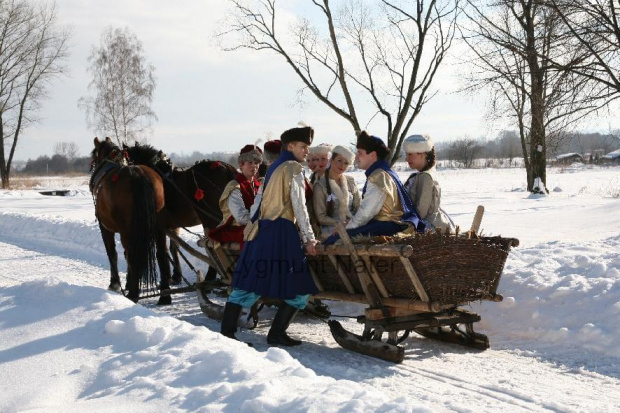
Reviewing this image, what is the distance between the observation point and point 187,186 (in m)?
8.72

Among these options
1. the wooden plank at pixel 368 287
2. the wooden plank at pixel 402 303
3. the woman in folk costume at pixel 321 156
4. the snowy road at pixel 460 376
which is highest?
the woman in folk costume at pixel 321 156

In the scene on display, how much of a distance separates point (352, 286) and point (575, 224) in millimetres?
6581

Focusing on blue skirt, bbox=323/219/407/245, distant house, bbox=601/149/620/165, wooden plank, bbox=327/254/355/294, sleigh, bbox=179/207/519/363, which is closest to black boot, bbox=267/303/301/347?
sleigh, bbox=179/207/519/363

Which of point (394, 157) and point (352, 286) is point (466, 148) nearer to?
point (394, 157)

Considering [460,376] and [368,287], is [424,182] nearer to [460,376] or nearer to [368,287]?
[368,287]

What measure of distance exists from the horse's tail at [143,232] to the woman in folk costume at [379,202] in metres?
2.71

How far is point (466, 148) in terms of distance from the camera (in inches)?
3004

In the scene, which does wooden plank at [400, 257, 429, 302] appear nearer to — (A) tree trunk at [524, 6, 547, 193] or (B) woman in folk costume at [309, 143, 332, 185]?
(B) woman in folk costume at [309, 143, 332, 185]

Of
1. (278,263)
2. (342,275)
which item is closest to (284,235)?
(278,263)

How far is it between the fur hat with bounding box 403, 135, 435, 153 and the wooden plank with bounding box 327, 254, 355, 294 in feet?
3.47

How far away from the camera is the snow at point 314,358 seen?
3.44 m

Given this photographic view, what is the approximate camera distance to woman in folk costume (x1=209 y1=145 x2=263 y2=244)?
20.1 feet

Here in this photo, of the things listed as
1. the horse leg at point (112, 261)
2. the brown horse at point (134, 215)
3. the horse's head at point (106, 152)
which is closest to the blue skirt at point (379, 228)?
the brown horse at point (134, 215)

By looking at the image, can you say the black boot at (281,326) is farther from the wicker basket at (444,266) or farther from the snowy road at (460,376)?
the wicker basket at (444,266)
